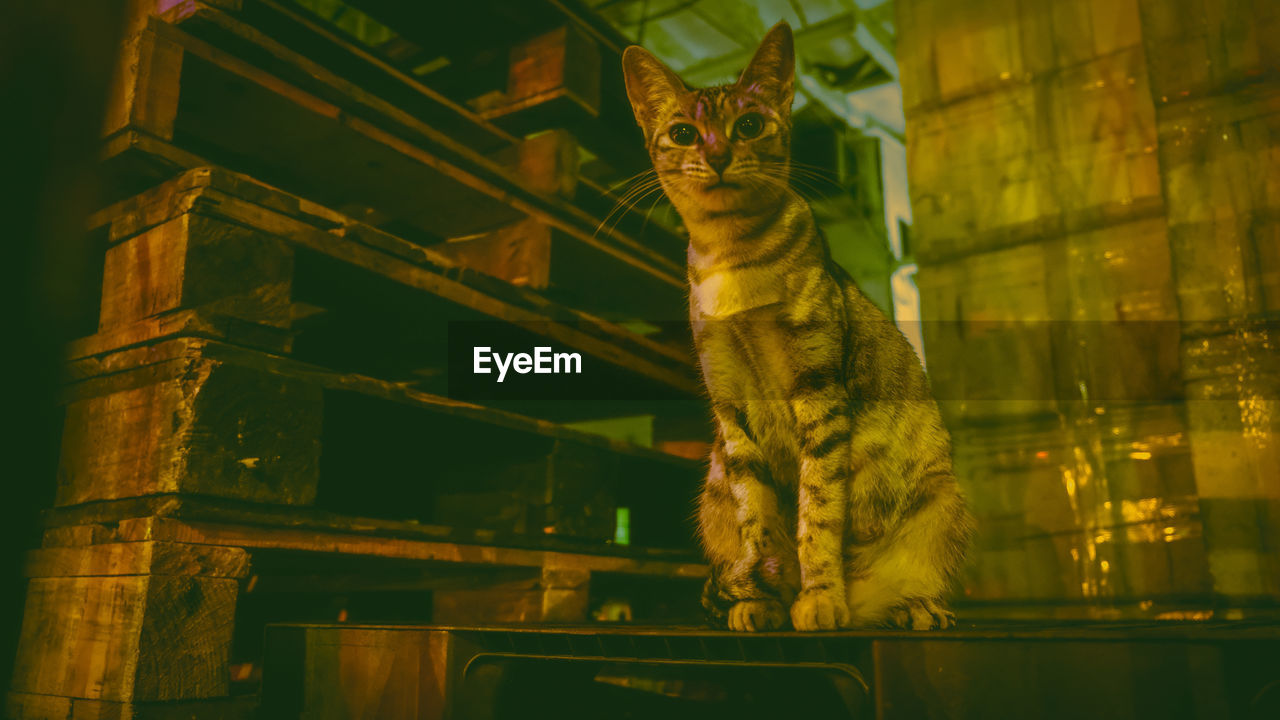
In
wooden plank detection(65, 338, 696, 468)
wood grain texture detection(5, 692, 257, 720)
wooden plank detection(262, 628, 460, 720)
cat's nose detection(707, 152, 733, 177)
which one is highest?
cat's nose detection(707, 152, 733, 177)

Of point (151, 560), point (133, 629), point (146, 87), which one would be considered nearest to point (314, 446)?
point (151, 560)

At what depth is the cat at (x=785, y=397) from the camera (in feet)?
5.59

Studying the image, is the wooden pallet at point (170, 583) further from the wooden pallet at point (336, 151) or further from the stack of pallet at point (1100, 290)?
the stack of pallet at point (1100, 290)

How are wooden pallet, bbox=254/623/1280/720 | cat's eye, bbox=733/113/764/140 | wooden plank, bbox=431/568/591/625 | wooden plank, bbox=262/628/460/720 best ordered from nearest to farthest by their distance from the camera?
wooden pallet, bbox=254/623/1280/720 → wooden plank, bbox=262/628/460/720 → cat's eye, bbox=733/113/764/140 → wooden plank, bbox=431/568/591/625

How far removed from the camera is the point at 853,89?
6.81 meters

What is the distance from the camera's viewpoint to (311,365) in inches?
70.2

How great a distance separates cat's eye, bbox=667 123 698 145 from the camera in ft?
6.01

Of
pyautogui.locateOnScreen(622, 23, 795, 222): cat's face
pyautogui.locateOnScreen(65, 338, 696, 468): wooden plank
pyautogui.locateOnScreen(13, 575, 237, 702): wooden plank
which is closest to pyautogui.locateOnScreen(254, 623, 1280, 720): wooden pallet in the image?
pyautogui.locateOnScreen(13, 575, 237, 702): wooden plank

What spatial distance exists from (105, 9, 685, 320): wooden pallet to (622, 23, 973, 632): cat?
682mm

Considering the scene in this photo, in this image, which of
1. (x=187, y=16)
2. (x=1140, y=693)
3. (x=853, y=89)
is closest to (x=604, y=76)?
(x=187, y=16)

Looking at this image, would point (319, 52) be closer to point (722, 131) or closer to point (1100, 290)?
point (722, 131)

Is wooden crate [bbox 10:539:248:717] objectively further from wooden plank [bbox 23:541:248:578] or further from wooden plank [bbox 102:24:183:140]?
wooden plank [bbox 102:24:183:140]

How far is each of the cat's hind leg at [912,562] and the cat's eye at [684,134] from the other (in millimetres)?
999

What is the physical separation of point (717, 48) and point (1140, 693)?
561 cm
